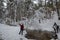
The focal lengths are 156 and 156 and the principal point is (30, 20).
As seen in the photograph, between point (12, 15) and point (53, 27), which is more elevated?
point (12, 15)

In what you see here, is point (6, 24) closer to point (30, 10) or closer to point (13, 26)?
point (13, 26)

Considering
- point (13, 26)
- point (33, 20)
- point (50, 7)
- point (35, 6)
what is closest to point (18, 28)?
point (13, 26)

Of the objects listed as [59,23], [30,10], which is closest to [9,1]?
[30,10]

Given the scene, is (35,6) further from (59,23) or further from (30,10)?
(59,23)

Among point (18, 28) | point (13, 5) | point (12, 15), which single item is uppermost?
point (13, 5)

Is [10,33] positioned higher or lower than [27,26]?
lower

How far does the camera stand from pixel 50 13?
3.72 metres

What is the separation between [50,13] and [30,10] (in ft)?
1.59

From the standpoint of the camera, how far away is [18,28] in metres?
3.76

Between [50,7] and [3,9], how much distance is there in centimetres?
115

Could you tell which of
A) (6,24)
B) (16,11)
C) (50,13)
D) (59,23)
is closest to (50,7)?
(50,13)

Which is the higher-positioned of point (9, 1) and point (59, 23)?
point (9, 1)

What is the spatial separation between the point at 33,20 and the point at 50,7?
0.51 metres

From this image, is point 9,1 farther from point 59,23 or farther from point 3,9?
point 59,23
